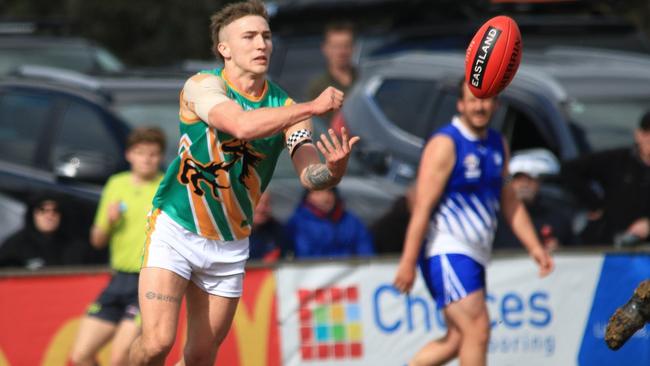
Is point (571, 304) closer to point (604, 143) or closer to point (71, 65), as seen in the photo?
point (604, 143)

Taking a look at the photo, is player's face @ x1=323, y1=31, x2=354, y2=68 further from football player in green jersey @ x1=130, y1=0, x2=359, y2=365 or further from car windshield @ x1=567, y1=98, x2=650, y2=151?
football player in green jersey @ x1=130, y1=0, x2=359, y2=365

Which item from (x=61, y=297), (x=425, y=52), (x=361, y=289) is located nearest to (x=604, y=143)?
(x=425, y=52)

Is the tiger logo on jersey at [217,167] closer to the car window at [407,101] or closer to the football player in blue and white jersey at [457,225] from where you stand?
the football player in blue and white jersey at [457,225]

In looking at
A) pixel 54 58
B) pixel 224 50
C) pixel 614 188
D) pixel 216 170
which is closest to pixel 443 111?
pixel 614 188

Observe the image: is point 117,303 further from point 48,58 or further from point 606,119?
point 48,58

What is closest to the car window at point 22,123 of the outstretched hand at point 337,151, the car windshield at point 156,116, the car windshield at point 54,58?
the car windshield at point 156,116

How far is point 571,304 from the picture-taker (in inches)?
412

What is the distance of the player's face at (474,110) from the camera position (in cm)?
941

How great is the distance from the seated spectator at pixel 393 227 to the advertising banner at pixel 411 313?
105cm

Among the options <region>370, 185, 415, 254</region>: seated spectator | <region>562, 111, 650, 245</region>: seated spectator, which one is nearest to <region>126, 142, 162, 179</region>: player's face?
<region>370, 185, 415, 254</region>: seated spectator

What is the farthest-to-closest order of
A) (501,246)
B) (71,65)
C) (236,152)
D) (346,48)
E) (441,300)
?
(71,65)
(346,48)
(501,246)
(441,300)
(236,152)

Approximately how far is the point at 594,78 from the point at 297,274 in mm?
3518

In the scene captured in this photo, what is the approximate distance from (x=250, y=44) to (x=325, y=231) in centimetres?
372

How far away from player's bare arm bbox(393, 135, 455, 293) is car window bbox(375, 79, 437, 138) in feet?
9.76
